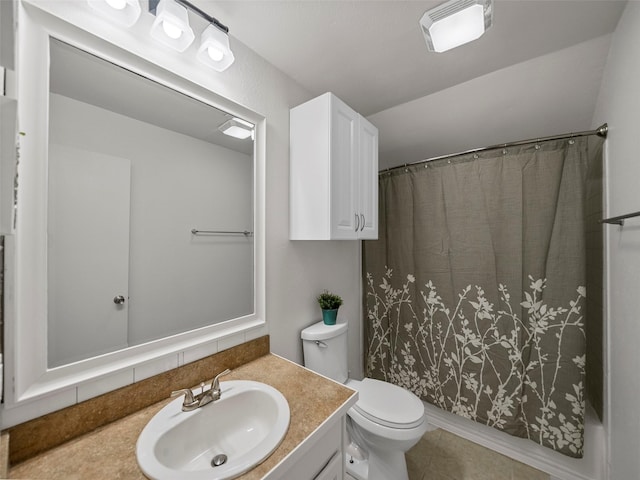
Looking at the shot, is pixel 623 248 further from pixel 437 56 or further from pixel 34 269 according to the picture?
pixel 34 269

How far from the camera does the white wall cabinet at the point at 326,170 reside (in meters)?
1.31

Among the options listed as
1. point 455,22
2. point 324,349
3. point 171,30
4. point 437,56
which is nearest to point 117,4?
point 171,30

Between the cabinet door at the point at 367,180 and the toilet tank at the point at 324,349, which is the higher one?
the cabinet door at the point at 367,180

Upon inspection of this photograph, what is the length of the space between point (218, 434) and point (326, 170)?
3.92 feet

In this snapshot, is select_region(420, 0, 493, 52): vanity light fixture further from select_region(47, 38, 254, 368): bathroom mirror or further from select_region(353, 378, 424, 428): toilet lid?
select_region(353, 378, 424, 428): toilet lid

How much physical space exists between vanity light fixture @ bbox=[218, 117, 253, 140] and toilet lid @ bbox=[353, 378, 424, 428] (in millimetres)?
1533

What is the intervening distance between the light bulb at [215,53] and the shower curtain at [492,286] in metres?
1.44

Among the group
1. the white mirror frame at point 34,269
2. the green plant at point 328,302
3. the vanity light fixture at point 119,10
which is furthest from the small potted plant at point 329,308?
the vanity light fixture at point 119,10

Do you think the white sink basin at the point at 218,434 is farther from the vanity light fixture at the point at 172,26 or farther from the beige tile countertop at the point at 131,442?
the vanity light fixture at the point at 172,26

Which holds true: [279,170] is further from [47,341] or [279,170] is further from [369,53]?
[47,341]

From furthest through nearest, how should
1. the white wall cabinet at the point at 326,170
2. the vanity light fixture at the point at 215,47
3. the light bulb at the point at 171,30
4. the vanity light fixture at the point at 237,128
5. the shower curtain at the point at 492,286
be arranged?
the shower curtain at the point at 492,286, the white wall cabinet at the point at 326,170, the vanity light fixture at the point at 237,128, the vanity light fixture at the point at 215,47, the light bulb at the point at 171,30

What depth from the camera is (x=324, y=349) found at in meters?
1.50

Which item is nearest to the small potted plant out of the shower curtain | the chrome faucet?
the shower curtain

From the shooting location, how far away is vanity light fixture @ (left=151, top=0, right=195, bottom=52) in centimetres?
86
